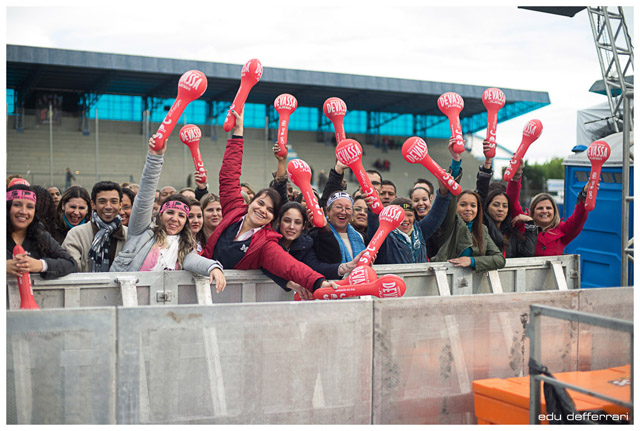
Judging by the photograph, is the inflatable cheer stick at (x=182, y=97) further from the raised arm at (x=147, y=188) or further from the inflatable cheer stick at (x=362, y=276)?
the inflatable cheer stick at (x=362, y=276)

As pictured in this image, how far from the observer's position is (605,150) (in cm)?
570

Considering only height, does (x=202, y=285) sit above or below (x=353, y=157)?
below

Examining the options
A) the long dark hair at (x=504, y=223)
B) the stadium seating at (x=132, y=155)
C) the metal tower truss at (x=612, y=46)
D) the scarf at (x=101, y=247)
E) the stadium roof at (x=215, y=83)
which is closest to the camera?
the scarf at (x=101, y=247)

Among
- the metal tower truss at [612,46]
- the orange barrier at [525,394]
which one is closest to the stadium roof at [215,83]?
the metal tower truss at [612,46]

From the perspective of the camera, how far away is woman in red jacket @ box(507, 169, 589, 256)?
6246mm

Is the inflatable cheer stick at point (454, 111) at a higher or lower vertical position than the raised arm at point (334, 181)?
higher

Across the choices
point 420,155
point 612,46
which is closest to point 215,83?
point 612,46

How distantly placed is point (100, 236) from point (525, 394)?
3.08 m

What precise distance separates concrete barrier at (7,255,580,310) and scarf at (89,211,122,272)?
1.70ft

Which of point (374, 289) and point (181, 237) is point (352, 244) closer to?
point (374, 289)

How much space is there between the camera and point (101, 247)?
15.9ft

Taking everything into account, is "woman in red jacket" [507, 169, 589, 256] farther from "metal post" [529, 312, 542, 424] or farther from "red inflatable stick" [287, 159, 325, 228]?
"metal post" [529, 312, 542, 424]

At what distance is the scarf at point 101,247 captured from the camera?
481 centimetres

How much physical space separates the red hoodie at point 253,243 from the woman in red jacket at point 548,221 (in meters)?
2.74
